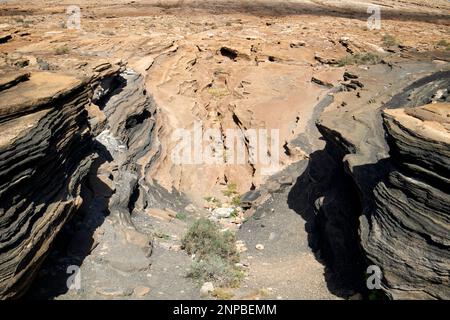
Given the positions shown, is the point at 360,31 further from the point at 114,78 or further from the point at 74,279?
the point at 74,279

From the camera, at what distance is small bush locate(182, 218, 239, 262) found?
1101 cm

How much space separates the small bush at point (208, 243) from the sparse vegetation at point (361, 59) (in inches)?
574

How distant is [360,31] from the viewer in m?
30.2

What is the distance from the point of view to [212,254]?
10.9 meters

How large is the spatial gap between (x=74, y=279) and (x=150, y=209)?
4.95 m

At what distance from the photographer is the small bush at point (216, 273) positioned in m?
9.62

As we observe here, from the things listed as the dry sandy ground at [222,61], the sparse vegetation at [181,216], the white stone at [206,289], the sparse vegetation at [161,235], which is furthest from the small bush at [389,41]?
the white stone at [206,289]

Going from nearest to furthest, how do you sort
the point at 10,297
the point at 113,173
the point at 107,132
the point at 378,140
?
the point at 10,297 < the point at 378,140 < the point at 113,173 < the point at 107,132

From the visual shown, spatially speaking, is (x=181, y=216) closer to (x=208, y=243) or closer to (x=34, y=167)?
(x=208, y=243)

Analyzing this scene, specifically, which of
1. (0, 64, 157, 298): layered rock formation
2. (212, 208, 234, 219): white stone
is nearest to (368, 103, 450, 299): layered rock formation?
(0, 64, 157, 298): layered rock formation

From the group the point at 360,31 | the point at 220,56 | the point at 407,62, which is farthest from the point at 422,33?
the point at 220,56

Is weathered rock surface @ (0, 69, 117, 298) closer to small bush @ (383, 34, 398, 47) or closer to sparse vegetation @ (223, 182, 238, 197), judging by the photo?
sparse vegetation @ (223, 182, 238, 197)

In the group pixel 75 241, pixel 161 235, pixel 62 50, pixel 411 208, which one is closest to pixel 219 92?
pixel 62 50

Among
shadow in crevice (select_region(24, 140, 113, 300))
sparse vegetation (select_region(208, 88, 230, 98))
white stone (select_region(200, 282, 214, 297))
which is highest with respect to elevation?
shadow in crevice (select_region(24, 140, 113, 300))
